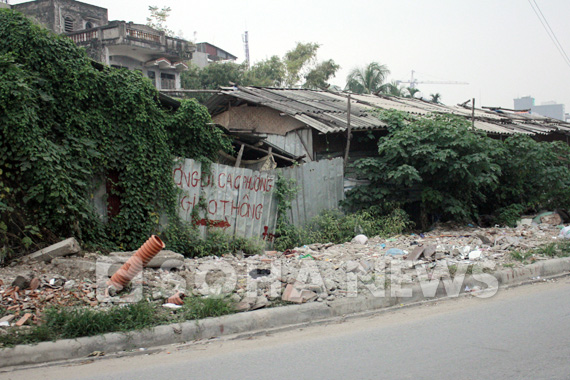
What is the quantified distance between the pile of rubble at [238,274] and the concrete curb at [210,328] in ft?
0.65

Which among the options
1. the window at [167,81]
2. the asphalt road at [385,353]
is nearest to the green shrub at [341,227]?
the asphalt road at [385,353]

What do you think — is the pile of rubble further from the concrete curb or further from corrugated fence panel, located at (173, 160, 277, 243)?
corrugated fence panel, located at (173, 160, 277, 243)

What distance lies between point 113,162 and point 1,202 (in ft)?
6.04

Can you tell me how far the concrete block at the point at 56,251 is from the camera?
629cm

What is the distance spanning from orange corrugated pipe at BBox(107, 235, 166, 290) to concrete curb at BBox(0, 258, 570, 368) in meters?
1.11

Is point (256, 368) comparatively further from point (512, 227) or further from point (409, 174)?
point (512, 227)

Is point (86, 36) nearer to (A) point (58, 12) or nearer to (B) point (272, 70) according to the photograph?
(A) point (58, 12)

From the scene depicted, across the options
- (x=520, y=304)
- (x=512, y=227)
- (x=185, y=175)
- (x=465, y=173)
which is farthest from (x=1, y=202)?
(x=512, y=227)

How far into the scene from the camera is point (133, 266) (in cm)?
563

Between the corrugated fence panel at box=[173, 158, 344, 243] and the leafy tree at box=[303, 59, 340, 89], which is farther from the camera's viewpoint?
the leafy tree at box=[303, 59, 340, 89]

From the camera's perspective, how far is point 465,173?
36.0ft

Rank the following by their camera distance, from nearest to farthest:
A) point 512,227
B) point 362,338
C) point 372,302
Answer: point 362,338, point 372,302, point 512,227

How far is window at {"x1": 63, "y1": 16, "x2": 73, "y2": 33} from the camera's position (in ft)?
103

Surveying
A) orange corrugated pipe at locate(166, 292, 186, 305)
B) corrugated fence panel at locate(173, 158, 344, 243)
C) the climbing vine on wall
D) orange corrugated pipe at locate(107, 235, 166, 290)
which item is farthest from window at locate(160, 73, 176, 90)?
orange corrugated pipe at locate(166, 292, 186, 305)
